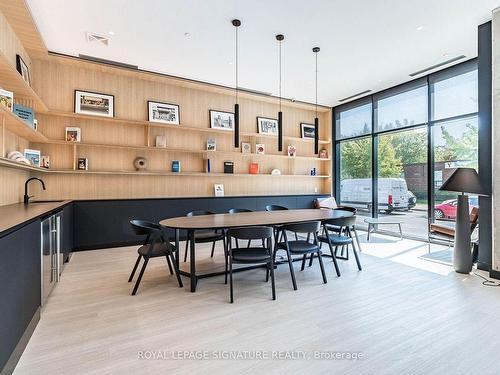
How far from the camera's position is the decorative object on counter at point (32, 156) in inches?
167

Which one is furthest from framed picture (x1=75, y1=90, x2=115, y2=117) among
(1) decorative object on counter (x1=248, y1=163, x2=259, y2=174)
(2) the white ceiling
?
(1) decorative object on counter (x1=248, y1=163, x2=259, y2=174)

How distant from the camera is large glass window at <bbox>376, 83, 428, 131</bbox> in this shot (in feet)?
19.0

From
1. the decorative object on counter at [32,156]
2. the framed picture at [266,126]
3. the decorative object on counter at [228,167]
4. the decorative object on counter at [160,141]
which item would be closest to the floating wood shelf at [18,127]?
the decorative object on counter at [32,156]

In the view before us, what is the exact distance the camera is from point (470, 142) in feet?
16.3

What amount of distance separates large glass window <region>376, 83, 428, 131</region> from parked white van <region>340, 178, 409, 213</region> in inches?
49.6

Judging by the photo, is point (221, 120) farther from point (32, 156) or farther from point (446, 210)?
point (446, 210)

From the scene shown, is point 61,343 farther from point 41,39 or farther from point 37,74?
point 37,74

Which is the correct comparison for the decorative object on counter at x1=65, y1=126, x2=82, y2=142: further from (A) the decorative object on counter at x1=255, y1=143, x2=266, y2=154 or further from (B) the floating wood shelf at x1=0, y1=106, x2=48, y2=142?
(A) the decorative object on counter at x1=255, y1=143, x2=266, y2=154

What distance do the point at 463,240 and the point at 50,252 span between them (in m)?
5.11

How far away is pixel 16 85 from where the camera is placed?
3566 millimetres

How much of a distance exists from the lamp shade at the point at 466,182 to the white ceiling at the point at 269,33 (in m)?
2.03

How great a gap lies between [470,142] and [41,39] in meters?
7.14

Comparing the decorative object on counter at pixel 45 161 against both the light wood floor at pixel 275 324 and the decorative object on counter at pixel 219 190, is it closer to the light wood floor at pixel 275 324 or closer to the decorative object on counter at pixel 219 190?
the light wood floor at pixel 275 324

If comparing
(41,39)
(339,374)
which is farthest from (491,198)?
(41,39)
